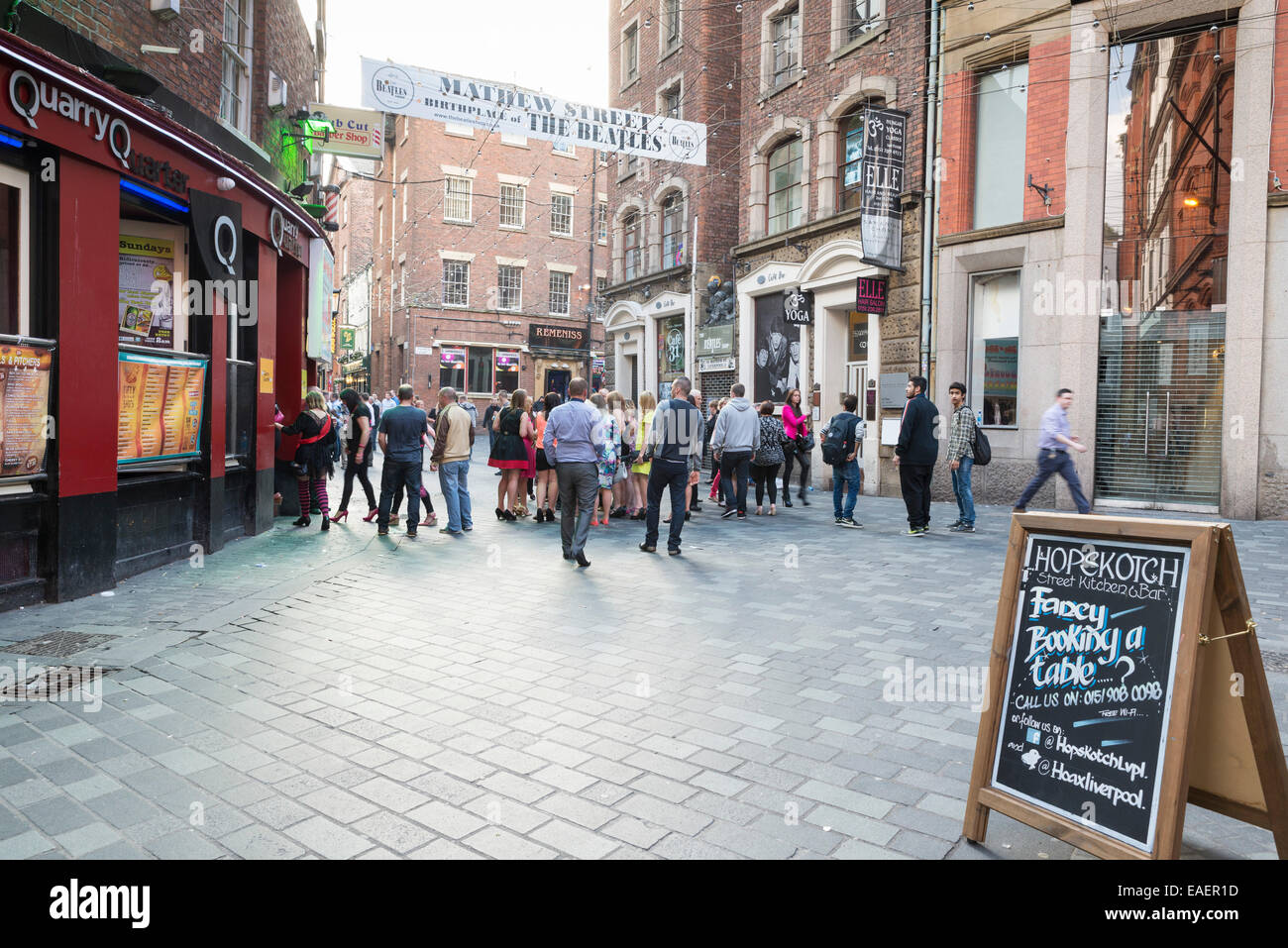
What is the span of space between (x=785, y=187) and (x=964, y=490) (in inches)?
462

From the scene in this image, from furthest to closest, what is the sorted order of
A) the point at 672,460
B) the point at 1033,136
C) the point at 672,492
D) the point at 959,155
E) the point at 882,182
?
the point at 882,182
the point at 959,155
the point at 1033,136
the point at 672,492
the point at 672,460

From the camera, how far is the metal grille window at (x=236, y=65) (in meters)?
10.6

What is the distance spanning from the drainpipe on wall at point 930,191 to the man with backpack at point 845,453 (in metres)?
4.70

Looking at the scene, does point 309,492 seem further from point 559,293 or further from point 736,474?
point 559,293

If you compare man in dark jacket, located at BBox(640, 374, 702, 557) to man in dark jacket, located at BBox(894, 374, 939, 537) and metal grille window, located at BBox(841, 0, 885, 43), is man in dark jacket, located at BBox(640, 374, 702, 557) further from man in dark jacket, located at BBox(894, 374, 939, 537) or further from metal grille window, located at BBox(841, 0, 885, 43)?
metal grille window, located at BBox(841, 0, 885, 43)

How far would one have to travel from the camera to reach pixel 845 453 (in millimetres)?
12008

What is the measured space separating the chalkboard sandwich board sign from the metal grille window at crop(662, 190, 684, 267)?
22.9 meters

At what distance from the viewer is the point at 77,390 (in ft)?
21.9

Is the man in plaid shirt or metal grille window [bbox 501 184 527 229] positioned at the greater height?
metal grille window [bbox 501 184 527 229]

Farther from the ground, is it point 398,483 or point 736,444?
point 736,444

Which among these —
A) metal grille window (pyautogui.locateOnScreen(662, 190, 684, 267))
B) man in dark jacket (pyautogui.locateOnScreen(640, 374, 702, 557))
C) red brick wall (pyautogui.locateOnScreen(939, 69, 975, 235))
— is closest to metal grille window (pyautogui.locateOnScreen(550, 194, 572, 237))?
metal grille window (pyautogui.locateOnScreen(662, 190, 684, 267))

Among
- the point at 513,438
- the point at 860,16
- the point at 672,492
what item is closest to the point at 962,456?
the point at 672,492

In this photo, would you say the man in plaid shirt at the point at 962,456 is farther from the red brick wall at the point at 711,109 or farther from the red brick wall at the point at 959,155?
the red brick wall at the point at 711,109

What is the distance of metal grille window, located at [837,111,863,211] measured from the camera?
1652 cm
